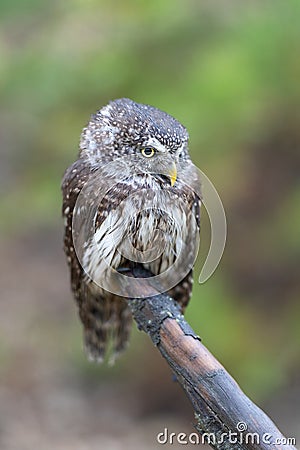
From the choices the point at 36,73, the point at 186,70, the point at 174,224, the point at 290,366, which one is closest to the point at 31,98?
the point at 36,73

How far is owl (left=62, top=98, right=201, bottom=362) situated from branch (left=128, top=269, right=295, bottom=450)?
1.30 feet

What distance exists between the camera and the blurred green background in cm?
465

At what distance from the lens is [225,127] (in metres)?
4.88

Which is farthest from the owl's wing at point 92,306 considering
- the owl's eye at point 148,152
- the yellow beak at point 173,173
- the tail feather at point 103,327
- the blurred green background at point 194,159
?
the blurred green background at point 194,159

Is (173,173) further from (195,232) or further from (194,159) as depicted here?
(194,159)

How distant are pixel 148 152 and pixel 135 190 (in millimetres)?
151

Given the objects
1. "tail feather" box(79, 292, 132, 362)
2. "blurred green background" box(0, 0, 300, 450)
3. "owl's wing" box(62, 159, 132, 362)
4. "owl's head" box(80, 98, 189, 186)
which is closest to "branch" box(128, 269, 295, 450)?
"owl's head" box(80, 98, 189, 186)

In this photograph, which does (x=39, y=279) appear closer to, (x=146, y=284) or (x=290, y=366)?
(x=290, y=366)

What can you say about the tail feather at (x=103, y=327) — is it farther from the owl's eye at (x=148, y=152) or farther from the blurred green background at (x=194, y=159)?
the blurred green background at (x=194, y=159)

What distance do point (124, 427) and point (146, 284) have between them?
3.50m

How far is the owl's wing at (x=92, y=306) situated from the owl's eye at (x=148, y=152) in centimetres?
37

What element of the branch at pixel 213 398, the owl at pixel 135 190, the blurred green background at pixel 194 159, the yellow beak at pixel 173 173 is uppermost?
the blurred green background at pixel 194 159

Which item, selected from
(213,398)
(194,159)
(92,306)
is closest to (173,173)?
(213,398)

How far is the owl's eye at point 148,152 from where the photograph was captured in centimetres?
249
